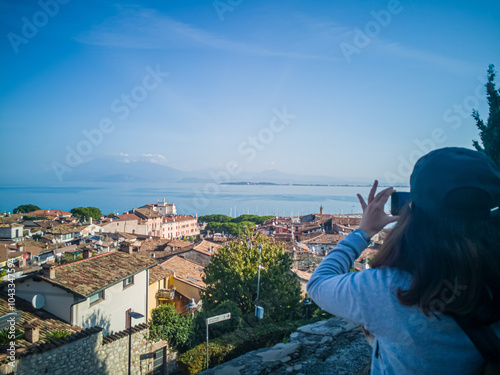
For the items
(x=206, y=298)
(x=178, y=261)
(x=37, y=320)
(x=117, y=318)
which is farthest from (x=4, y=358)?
(x=178, y=261)

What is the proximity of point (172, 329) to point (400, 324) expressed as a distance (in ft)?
30.4

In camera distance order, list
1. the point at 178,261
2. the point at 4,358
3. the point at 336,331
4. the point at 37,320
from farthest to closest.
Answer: the point at 178,261, the point at 37,320, the point at 4,358, the point at 336,331

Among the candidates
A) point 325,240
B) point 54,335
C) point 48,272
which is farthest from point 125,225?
point 54,335

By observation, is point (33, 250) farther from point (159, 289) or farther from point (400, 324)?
point (400, 324)

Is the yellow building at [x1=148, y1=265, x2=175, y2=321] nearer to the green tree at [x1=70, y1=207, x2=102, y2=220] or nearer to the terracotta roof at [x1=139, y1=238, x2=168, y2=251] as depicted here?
the terracotta roof at [x1=139, y1=238, x2=168, y2=251]

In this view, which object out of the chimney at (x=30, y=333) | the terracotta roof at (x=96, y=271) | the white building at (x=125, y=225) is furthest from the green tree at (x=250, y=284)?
the white building at (x=125, y=225)

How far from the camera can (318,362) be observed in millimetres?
2824

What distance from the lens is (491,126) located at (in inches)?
204

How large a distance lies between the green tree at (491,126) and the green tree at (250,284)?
7114mm

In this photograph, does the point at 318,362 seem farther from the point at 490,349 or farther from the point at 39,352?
the point at 39,352

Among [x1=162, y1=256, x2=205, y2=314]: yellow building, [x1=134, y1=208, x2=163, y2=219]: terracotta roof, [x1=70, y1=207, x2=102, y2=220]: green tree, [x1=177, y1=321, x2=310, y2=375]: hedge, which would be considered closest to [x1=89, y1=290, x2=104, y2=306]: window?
[x1=177, y1=321, x2=310, y2=375]: hedge

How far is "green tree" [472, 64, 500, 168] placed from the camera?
502 centimetres

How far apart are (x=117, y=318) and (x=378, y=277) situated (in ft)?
35.4

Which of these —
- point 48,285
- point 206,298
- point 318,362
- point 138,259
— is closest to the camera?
point 318,362
